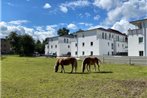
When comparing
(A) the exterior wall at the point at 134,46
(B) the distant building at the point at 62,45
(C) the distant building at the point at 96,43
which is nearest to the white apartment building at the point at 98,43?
(C) the distant building at the point at 96,43

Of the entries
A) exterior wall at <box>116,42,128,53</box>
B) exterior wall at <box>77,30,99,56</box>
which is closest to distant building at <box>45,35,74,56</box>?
exterior wall at <box>77,30,99,56</box>

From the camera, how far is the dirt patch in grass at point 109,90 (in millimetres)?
10312

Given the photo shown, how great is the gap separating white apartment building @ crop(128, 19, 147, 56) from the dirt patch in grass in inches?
1309

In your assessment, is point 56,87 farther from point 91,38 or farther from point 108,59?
point 91,38

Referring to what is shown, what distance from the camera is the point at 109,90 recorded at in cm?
1130

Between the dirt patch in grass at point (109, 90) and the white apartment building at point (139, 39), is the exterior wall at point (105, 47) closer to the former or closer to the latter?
the white apartment building at point (139, 39)

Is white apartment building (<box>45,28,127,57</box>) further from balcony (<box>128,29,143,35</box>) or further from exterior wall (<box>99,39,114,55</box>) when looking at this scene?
balcony (<box>128,29,143,35</box>)

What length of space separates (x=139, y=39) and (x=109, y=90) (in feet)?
117

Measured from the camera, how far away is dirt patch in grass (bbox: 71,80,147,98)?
10.3 meters

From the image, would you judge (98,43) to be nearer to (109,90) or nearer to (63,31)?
(109,90)

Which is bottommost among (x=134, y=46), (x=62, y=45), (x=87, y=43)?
(x=134, y=46)

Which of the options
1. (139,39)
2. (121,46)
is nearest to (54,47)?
(121,46)

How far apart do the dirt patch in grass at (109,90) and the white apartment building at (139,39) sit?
3324 cm

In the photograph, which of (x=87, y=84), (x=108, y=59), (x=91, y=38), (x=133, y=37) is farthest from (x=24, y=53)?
(x=87, y=84)
